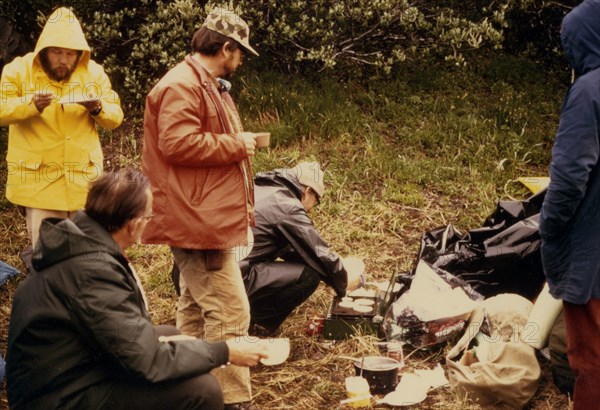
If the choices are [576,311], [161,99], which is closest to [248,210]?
[161,99]

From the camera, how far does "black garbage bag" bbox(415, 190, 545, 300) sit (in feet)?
15.4

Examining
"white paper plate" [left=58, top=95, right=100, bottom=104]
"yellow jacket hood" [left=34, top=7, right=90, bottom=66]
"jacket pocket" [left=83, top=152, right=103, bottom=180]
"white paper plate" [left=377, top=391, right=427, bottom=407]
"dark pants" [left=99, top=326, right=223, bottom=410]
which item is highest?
"yellow jacket hood" [left=34, top=7, right=90, bottom=66]

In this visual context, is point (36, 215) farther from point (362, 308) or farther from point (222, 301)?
point (362, 308)

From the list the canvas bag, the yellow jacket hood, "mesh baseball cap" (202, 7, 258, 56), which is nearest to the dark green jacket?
"mesh baseball cap" (202, 7, 258, 56)

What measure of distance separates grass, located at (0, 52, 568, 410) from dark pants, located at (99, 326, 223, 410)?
1.44 metres

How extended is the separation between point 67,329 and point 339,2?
19.4ft

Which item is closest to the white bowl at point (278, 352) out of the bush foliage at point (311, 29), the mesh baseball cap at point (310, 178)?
the mesh baseball cap at point (310, 178)

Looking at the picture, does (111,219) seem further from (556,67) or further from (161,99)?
(556,67)

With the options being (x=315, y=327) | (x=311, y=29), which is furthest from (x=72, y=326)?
(x=311, y=29)

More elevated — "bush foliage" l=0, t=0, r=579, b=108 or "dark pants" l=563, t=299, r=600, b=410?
"bush foliage" l=0, t=0, r=579, b=108

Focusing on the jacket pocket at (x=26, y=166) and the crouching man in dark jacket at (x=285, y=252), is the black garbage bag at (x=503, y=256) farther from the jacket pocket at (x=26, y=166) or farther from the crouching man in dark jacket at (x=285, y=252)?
the jacket pocket at (x=26, y=166)

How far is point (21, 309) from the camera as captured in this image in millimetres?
2621

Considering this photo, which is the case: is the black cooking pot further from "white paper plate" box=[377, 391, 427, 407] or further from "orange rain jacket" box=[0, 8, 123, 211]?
"orange rain jacket" box=[0, 8, 123, 211]

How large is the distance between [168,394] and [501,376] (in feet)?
5.93
